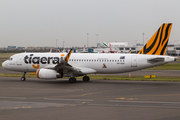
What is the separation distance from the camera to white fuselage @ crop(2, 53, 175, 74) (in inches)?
1185

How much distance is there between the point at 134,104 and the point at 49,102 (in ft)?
19.1

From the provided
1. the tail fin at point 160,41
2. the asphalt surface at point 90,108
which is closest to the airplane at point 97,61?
the tail fin at point 160,41

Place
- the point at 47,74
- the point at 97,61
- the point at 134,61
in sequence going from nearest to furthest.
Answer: the point at 47,74 → the point at 134,61 → the point at 97,61

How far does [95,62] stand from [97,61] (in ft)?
0.96

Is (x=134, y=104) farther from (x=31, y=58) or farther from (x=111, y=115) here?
(x=31, y=58)

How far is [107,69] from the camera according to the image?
102ft

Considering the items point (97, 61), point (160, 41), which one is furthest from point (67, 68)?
point (160, 41)

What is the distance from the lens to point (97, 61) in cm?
3148

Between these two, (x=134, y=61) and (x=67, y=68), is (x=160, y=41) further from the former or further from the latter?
(x=67, y=68)

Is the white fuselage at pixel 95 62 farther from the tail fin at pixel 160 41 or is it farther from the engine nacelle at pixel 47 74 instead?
the engine nacelle at pixel 47 74

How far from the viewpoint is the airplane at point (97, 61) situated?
29.2 m

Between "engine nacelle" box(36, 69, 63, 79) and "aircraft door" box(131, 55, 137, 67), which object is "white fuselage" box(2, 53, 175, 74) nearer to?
"aircraft door" box(131, 55, 137, 67)

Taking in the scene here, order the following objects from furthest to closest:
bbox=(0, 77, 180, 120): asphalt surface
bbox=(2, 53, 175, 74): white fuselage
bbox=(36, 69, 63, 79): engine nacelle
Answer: bbox=(2, 53, 175, 74): white fuselage → bbox=(36, 69, 63, 79): engine nacelle → bbox=(0, 77, 180, 120): asphalt surface

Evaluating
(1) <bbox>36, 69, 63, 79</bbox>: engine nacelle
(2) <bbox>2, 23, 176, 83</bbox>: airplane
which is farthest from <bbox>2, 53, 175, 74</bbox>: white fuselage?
(1) <bbox>36, 69, 63, 79</bbox>: engine nacelle
